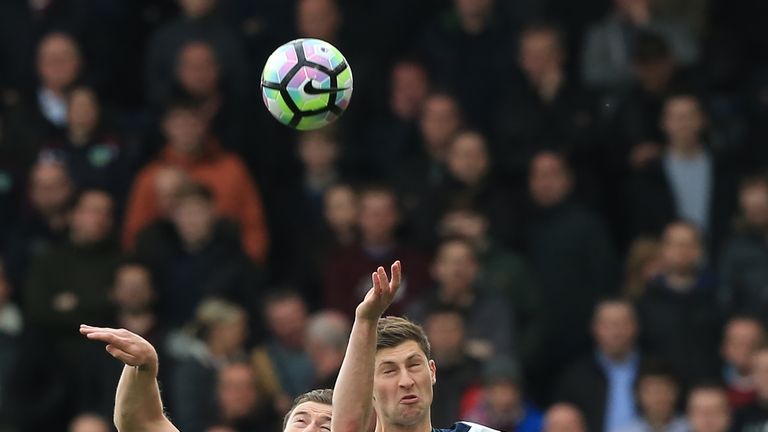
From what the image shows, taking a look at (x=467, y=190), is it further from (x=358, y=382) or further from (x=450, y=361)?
(x=358, y=382)

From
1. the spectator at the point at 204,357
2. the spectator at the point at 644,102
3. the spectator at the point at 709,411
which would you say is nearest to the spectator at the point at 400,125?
the spectator at the point at 644,102

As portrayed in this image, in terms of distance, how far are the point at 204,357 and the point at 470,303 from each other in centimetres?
195

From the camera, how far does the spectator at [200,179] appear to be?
15.2 meters

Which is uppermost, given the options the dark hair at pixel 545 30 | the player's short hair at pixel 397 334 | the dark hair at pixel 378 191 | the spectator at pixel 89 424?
the dark hair at pixel 545 30

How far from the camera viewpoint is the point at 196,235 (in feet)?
48.2

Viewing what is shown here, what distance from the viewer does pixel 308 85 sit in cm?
975

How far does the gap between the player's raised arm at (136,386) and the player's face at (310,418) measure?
0.72 metres

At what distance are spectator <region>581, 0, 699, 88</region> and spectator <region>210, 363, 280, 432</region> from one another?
14.1 feet

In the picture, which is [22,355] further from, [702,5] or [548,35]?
[702,5]

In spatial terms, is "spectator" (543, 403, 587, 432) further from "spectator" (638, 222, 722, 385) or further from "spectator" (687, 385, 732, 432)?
"spectator" (638, 222, 722, 385)

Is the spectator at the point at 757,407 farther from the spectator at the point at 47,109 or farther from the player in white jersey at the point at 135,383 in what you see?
the player in white jersey at the point at 135,383

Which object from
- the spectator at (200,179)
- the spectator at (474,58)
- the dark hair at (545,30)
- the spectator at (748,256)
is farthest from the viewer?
the spectator at (474,58)

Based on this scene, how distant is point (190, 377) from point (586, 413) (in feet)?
9.15

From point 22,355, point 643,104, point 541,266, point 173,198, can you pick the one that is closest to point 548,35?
point 643,104
